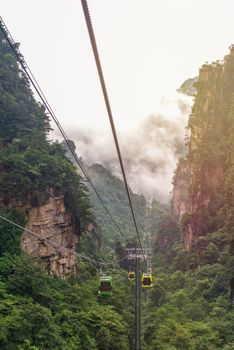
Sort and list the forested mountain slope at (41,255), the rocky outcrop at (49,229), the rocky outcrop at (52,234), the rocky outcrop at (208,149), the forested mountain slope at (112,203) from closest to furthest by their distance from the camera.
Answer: the forested mountain slope at (41,255), the rocky outcrop at (49,229), the rocky outcrop at (52,234), the rocky outcrop at (208,149), the forested mountain slope at (112,203)

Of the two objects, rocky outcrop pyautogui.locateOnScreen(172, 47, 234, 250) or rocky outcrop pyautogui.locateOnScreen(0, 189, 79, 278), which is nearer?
rocky outcrop pyautogui.locateOnScreen(0, 189, 79, 278)

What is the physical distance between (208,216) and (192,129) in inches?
814

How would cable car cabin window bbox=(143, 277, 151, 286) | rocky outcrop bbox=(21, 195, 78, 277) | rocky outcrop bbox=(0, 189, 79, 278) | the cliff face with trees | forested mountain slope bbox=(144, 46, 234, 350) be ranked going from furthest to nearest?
forested mountain slope bbox=(144, 46, 234, 350), rocky outcrop bbox=(21, 195, 78, 277), rocky outcrop bbox=(0, 189, 79, 278), the cliff face with trees, cable car cabin window bbox=(143, 277, 151, 286)

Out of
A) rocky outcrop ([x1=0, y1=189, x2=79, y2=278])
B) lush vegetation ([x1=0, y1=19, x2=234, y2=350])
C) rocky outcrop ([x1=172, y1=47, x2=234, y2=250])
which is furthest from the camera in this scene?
rocky outcrop ([x1=172, y1=47, x2=234, y2=250])

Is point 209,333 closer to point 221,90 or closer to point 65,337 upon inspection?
point 65,337

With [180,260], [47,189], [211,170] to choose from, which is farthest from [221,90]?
[47,189]

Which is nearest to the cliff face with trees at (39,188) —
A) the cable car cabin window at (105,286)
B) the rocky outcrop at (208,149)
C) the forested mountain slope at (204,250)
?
the cable car cabin window at (105,286)

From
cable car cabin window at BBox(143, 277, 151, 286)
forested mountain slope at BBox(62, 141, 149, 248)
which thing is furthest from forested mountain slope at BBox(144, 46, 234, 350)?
forested mountain slope at BBox(62, 141, 149, 248)

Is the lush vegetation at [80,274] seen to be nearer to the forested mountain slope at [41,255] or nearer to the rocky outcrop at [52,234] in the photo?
the forested mountain slope at [41,255]

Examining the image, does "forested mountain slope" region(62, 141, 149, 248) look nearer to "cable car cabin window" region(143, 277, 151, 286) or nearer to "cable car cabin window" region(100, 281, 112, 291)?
"cable car cabin window" region(143, 277, 151, 286)

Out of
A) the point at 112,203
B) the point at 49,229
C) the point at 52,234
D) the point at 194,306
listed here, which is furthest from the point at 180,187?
the point at 49,229

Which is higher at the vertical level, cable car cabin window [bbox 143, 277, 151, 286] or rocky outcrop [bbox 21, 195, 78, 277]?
rocky outcrop [bbox 21, 195, 78, 277]

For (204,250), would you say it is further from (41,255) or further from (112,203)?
(112,203)

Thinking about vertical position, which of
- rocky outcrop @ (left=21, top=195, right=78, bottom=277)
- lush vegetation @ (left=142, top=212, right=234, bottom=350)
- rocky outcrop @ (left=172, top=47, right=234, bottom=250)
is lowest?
lush vegetation @ (left=142, top=212, right=234, bottom=350)
